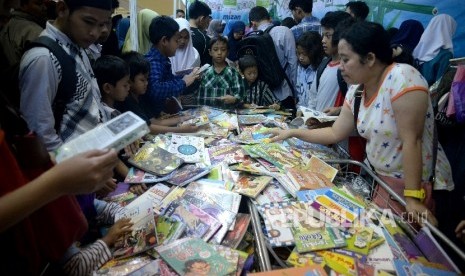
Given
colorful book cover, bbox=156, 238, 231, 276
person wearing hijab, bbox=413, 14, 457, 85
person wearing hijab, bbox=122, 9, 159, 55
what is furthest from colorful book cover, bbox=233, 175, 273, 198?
person wearing hijab, bbox=413, 14, 457, 85

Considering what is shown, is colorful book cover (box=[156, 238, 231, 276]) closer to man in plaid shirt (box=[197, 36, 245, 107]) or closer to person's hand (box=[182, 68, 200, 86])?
person's hand (box=[182, 68, 200, 86])

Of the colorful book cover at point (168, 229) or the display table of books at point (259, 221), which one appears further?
the colorful book cover at point (168, 229)

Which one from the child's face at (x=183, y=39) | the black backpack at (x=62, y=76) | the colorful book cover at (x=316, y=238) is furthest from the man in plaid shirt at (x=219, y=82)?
the colorful book cover at (x=316, y=238)

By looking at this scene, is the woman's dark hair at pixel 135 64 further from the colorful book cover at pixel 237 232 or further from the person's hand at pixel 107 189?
the colorful book cover at pixel 237 232

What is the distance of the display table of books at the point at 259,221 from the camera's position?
3.66 feet

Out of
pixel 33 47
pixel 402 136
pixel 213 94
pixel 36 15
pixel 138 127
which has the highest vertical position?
pixel 36 15

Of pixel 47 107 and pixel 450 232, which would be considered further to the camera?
pixel 450 232

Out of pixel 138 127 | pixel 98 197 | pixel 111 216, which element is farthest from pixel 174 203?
pixel 138 127

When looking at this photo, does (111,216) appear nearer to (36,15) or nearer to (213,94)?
(36,15)

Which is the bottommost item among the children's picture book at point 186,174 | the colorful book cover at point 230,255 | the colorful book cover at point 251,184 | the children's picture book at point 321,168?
the colorful book cover at point 230,255

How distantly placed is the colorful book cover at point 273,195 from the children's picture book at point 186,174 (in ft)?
1.22

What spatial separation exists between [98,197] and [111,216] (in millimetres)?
208

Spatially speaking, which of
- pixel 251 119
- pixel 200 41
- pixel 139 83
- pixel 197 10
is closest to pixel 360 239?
pixel 251 119

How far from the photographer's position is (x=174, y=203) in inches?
57.5
